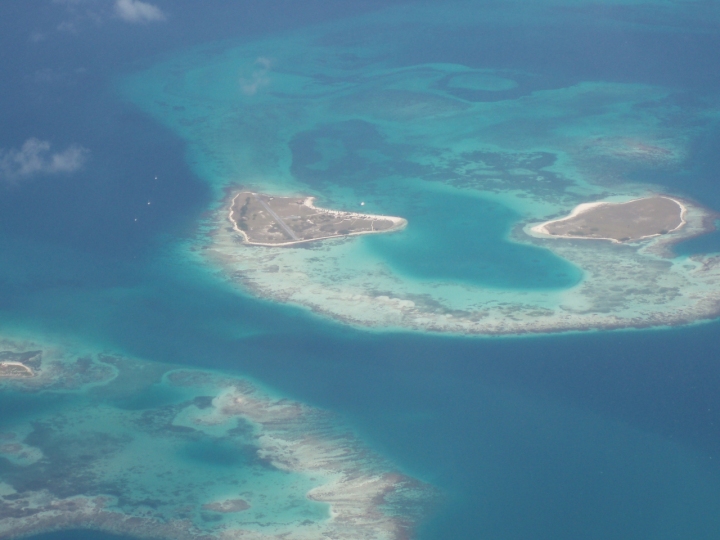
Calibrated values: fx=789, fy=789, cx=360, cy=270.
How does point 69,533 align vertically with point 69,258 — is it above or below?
below

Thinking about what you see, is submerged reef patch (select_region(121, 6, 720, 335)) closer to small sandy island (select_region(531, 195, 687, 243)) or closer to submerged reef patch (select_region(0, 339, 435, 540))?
small sandy island (select_region(531, 195, 687, 243))

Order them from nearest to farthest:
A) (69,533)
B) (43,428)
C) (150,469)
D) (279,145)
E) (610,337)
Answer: (69,533) < (150,469) < (43,428) < (610,337) < (279,145)

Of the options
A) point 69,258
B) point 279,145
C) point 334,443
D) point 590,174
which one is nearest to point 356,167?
point 279,145

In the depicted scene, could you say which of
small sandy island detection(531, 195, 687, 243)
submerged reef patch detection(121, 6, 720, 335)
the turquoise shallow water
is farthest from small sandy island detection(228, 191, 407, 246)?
small sandy island detection(531, 195, 687, 243)

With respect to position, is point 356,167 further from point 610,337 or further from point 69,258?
point 610,337

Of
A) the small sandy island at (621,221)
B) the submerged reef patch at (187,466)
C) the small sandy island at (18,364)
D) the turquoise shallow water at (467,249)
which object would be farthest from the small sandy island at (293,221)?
the small sandy island at (18,364)

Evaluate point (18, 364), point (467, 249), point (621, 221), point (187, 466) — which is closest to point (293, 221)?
point (467, 249)

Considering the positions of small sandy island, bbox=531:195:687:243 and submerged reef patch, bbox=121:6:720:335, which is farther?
small sandy island, bbox=531:195:687:243

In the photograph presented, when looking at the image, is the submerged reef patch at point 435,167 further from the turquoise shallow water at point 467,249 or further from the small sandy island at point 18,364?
the small sandy island at point 18,364
